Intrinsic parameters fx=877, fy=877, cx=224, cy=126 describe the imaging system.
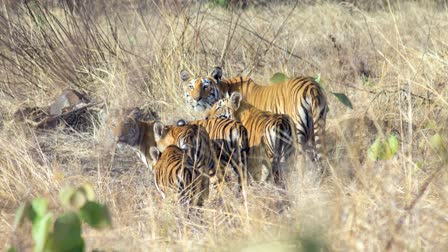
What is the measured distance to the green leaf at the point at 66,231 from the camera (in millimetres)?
2996

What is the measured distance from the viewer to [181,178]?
5.02m

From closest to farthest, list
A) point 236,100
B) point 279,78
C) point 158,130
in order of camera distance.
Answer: point 158,130, point 236,100, point 279,78

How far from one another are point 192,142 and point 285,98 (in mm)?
1611

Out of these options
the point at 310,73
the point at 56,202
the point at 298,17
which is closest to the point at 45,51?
the point at 310,73

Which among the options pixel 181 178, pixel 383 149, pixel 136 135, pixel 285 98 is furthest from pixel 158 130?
pixel 383 149

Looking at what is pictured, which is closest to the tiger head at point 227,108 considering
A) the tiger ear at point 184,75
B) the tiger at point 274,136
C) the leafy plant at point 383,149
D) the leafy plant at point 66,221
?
the tiger at point 274,136

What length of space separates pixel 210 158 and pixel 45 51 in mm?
3516

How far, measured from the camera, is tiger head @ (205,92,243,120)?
6.63m

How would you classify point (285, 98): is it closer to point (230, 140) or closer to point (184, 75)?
point (184, 75)

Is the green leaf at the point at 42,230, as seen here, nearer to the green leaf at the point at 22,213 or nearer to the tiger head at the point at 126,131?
the green leaf at the point at 22,213

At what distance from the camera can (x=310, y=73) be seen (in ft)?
29.3

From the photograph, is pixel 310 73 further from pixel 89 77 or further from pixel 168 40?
pixel 89 77

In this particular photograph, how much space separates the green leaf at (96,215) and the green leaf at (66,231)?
0.09m

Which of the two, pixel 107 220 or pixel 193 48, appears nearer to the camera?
pixel 107 220
